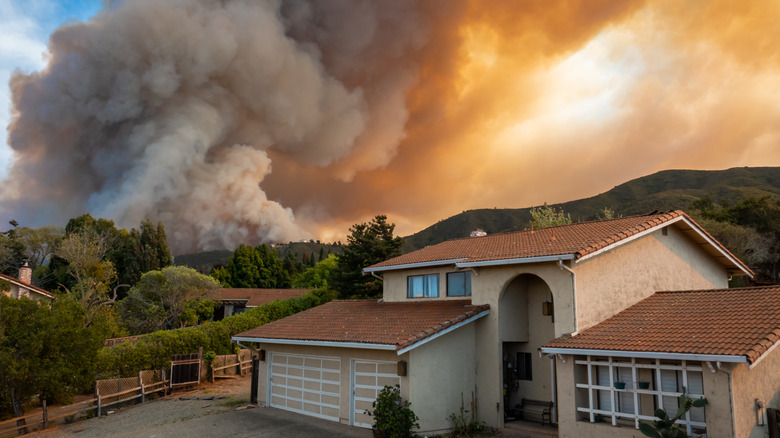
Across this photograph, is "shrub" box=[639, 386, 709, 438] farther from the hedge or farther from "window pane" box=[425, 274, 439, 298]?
the hedge

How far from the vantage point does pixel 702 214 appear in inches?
1864

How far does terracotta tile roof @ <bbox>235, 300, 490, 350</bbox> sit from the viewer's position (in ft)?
48.4

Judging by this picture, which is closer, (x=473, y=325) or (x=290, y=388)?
(x=473, y=325)

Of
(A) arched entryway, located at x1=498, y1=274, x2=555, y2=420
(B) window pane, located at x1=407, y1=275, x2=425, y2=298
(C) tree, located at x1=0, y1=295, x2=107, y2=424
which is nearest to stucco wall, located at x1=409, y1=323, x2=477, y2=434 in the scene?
(A) arched entryway, located at x1=498, y1=274, x2=555, y2=420

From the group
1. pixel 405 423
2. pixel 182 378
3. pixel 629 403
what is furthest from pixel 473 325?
pixel 182 378

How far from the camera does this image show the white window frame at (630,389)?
10.9 m

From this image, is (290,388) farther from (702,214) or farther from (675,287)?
(702,214)

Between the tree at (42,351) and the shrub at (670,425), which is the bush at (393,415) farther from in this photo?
the tree at (42,351)

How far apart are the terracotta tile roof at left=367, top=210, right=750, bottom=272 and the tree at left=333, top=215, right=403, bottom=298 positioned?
52.2 feet

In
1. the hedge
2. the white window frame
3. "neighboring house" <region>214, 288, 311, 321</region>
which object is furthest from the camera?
"neighboring house" <region>214, 288, 311, 321</region>

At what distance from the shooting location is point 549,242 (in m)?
16.1

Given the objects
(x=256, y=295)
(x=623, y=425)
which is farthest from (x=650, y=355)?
(x=256, y=295)

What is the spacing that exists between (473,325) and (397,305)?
4.27 m

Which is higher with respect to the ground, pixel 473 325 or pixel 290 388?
pixel 473 325
